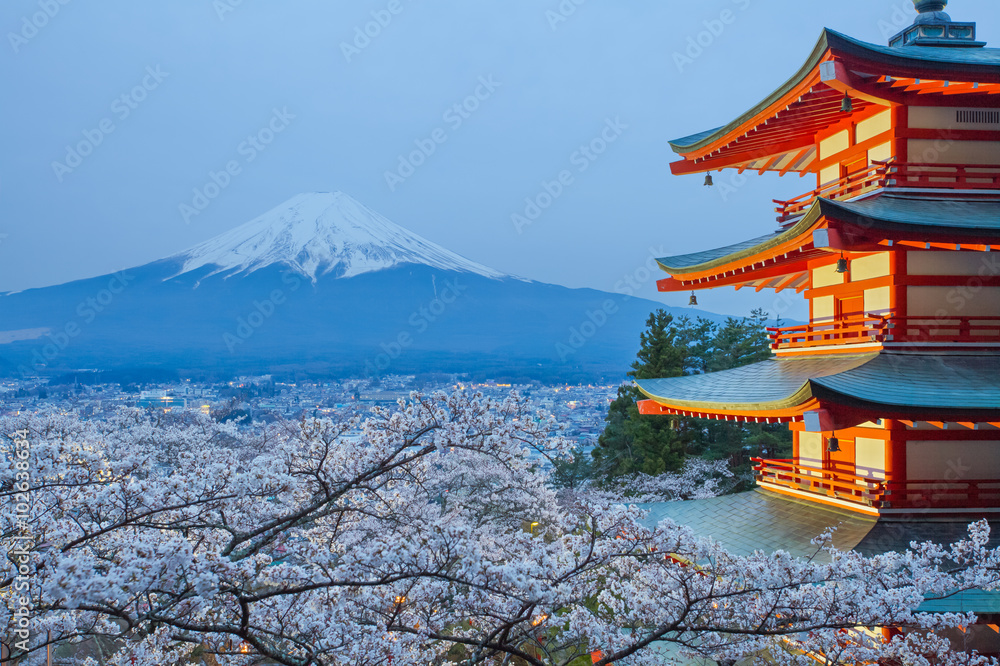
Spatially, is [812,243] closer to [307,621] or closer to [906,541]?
[906,541]

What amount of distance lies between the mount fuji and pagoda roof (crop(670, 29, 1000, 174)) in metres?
33.5

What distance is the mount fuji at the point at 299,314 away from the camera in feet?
170

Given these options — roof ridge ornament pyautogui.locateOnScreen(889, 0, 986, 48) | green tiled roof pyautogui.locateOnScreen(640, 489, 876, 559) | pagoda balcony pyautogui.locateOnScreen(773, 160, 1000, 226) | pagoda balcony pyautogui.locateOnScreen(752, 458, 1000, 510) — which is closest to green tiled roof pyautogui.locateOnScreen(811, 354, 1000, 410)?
pagoda balcony pyautogui.locateOnScreen(752, 458, 1000, 510)

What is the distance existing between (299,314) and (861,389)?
59.5 meters

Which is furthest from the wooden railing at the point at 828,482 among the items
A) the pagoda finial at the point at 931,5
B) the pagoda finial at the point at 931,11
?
the pagoda finial at the point at 931,5

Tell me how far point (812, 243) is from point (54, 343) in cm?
6048

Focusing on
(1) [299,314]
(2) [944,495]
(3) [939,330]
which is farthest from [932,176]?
(1) [299,314]

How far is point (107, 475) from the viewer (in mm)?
4973

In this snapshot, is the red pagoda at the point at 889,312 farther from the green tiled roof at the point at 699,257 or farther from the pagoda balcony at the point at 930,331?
the green tiled roof at the point at 699,257

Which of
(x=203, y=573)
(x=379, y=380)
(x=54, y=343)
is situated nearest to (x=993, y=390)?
(x=203, y=573)

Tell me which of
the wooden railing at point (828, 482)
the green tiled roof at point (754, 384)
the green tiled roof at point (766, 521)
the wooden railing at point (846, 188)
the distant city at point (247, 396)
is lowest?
Result: the distant city at point (247, 396)

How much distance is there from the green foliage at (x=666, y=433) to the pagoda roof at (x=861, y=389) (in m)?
8.21

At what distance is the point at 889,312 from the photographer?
298 inches

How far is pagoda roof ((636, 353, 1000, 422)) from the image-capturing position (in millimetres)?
6332
